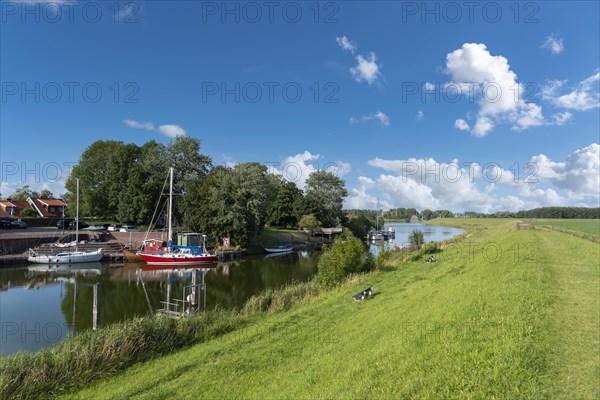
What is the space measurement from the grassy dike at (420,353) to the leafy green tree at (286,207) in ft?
209

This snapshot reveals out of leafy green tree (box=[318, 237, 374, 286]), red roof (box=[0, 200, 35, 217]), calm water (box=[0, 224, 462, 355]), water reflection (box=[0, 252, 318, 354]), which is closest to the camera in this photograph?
calm water (box=[0, 224, 462, 355])

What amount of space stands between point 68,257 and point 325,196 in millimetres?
53607

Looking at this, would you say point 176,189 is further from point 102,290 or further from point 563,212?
point 563,212

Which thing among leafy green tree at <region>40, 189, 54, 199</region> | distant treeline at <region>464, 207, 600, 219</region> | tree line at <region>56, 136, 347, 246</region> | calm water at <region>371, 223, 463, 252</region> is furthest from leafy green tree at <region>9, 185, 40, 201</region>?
distant treeline at <region>464, 207, 600, 219</region>

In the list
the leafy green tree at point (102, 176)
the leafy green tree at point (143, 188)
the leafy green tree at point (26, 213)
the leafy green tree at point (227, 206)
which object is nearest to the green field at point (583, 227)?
the leafy green tree at point (227, 206)

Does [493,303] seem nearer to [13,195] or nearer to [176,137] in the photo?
[176,137]

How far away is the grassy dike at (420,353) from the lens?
218 inches

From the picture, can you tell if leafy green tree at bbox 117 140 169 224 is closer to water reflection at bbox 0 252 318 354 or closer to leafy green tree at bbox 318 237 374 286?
water reflection at bbox 0 252 318 354

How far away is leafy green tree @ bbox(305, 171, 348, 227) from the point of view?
7875cm

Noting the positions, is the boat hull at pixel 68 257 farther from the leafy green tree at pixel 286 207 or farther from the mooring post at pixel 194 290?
the leafy green tree at pixel 286 207

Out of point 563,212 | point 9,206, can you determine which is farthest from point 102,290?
point 563,212

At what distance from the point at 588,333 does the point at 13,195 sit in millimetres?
119889

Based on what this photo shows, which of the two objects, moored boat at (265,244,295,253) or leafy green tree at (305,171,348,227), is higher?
leafy green tree at (305,171,348,227)

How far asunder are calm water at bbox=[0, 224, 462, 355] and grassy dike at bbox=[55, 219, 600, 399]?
9.35m
